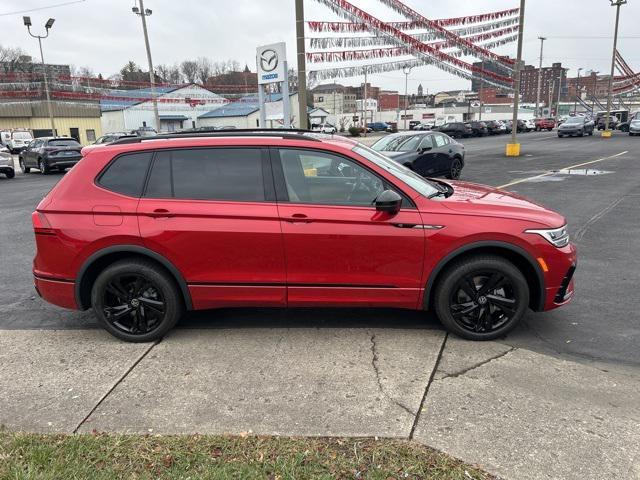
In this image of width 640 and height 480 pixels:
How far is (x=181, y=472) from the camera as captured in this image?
261 centimetres

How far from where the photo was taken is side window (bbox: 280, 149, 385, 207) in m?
4.02

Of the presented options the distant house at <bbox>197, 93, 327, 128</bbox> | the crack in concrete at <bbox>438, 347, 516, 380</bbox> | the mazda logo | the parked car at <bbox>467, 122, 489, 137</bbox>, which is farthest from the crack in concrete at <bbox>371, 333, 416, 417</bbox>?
the distant house at <bbox>197, 93, 327, 128</bbox>

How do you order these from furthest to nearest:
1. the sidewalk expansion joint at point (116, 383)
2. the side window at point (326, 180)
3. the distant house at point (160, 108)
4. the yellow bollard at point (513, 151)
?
1. the distant house at point (160, 108)
2. the yellow bollard at point (513, 151)
3. the side window at point (326, 180)
4. the sidewalk expansion joint at point (116, 383)

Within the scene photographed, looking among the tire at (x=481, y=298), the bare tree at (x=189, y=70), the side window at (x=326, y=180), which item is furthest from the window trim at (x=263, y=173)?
the bare tree at (x=189, y=70)

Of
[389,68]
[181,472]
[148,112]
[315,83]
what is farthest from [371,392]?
[148,112]

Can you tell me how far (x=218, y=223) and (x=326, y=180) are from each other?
0.95m

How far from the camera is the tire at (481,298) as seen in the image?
13.0 ft

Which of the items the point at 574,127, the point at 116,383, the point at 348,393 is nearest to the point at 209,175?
the point at 116,383

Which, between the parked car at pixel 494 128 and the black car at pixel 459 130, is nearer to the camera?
the black car at pixel 459 130

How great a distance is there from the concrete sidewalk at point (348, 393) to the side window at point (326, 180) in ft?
3.92

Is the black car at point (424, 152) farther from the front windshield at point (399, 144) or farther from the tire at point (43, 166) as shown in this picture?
the tire at point (43, 166)

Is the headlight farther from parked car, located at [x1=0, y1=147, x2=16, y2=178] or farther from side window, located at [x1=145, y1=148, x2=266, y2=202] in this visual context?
parked car, located at [x1=0, y1=147, x2=16, y2=178]

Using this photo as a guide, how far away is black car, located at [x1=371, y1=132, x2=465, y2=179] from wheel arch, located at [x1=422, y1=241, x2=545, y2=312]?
8.23m

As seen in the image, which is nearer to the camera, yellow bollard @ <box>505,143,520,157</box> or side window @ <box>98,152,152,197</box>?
side window @ <box>98,152,152,197</box>
